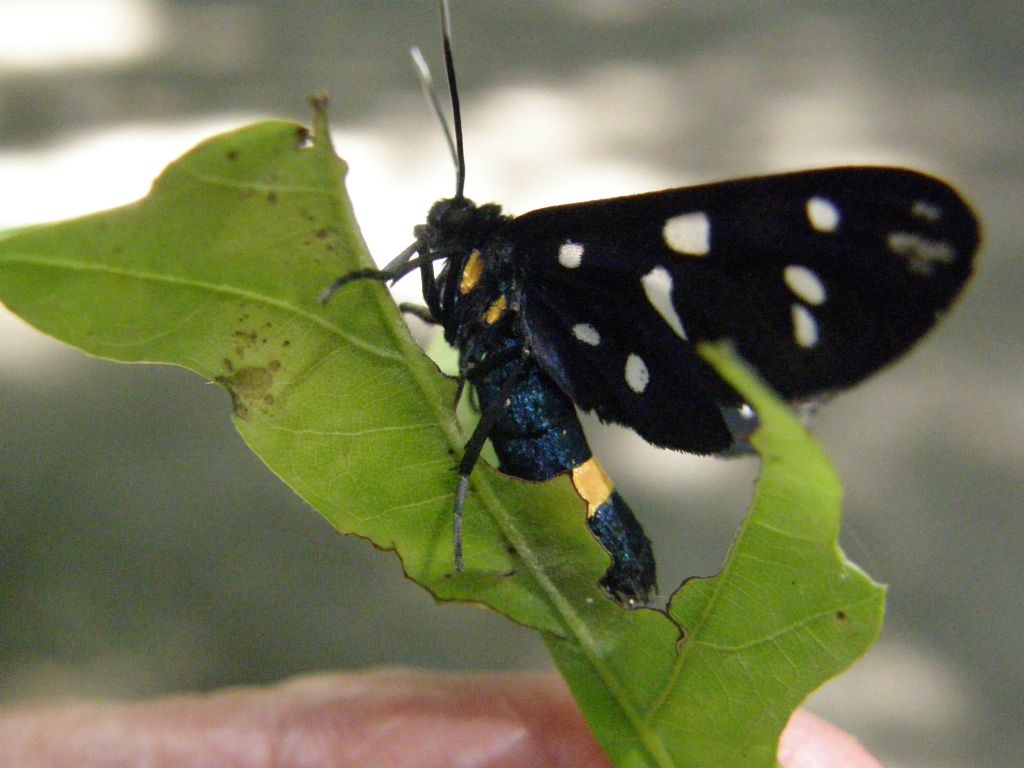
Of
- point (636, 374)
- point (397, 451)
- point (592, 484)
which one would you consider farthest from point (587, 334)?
point (397, 451)

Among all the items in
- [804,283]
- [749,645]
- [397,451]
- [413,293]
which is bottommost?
[413,293]

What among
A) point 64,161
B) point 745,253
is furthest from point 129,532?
point 745,253

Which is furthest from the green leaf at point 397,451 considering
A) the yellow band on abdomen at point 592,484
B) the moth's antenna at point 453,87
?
the moth's antenna at point 453,87

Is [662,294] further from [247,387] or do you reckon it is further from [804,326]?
[247,387]

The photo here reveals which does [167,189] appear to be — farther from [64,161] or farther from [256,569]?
[64,161]

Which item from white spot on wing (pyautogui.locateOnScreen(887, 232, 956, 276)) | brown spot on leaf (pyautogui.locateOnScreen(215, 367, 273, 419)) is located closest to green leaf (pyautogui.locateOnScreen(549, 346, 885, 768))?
white spot on wing (pyautogui.locateOnScreen(887, 232, 956, 276))

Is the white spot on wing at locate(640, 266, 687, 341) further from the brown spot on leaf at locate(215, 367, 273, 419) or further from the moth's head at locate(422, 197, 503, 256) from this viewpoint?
the brown spot on leaf at locate(215, 367, 273, 419)

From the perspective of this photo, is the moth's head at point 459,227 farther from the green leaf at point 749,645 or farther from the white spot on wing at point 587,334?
the green leaf at point 749,645
